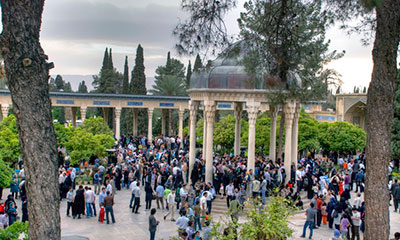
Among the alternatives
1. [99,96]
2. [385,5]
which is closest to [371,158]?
[385,5]

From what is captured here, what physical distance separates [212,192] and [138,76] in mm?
28811

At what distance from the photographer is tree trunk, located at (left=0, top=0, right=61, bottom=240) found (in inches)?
276

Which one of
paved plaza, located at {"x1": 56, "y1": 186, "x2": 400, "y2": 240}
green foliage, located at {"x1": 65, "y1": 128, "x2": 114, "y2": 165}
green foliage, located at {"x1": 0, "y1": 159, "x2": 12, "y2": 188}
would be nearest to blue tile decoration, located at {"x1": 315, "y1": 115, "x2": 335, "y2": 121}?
green foliage, located at {"x1": 65, "y1": 128, "x2": 114, "y2": 165}

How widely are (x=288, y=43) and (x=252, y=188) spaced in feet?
25.5

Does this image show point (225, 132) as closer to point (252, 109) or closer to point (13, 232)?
point (252, 109)

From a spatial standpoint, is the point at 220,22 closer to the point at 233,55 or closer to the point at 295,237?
the point at 233,55

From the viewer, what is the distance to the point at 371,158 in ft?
27.2

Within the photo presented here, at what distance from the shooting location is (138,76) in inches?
1709

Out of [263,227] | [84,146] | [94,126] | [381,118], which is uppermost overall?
[381,118]

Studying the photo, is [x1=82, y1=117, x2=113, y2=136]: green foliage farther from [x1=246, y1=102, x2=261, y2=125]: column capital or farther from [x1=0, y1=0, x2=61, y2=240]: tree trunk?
[x1=0, y1=0, x2=61, y2=240]: tree trunk

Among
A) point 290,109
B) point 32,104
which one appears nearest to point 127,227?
point 32,104

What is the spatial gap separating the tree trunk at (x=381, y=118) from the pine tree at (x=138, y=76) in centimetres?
3627

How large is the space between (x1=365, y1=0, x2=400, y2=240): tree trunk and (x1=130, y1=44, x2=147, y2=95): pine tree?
119 feet

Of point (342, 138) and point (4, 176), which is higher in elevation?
point (342, 138)
